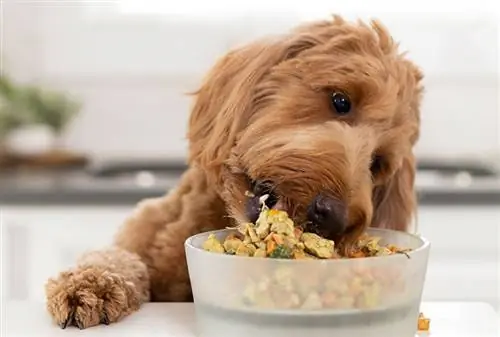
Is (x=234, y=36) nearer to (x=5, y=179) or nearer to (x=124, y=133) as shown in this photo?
(x=124, y=133)

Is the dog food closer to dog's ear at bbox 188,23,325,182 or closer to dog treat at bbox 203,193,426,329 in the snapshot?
dog treat at bbox 203,193,426,329

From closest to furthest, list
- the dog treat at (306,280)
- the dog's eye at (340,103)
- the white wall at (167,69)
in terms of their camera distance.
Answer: the dog treat at (306,280), the dog's eye at (340,103), the white wall at (167,69)

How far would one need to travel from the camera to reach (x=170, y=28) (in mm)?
3430

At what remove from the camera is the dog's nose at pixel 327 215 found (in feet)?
3.99

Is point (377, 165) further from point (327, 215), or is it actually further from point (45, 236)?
point (45, 236)

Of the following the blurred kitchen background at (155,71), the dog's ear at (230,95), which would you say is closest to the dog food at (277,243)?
the dog's ear at (230,95)

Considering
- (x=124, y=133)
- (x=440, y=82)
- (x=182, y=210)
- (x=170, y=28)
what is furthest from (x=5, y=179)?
(x=440, y=82)

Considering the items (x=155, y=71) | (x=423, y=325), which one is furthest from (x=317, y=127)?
(x=155, y=71)

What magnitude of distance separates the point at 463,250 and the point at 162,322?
5.22 feet

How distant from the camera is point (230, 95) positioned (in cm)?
156

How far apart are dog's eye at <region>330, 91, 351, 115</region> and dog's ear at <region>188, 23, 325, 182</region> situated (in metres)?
0.12

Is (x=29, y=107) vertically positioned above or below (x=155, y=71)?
below

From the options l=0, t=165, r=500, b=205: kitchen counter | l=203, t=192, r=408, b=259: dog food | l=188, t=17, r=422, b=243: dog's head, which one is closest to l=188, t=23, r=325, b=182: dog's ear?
l=188, t=17, r=422, b=243: dog's head

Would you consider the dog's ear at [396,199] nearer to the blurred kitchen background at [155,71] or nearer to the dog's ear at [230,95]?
the dog's ear at [230,95]
